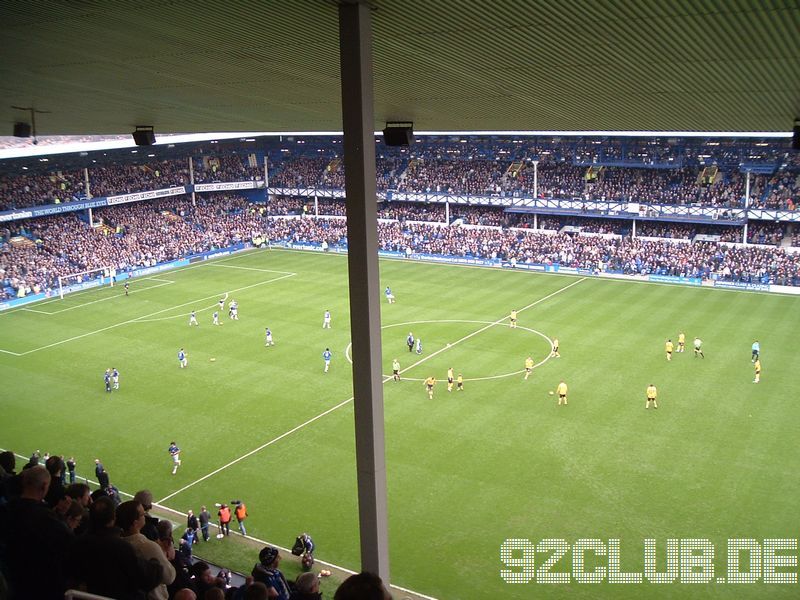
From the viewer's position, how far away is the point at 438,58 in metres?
9.69

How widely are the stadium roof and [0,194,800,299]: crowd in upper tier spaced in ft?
102

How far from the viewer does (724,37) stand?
7719 mm

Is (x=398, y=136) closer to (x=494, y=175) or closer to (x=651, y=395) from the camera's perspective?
(x=651, y=395)

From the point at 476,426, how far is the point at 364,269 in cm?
1590

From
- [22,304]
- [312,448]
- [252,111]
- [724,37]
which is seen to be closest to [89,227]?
[22,304]

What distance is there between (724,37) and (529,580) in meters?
11.8

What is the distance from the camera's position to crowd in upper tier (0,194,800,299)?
44.7m

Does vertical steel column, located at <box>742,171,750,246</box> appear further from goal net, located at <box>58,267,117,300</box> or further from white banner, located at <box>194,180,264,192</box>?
white banner, located at <box>194,180,264,192</box>

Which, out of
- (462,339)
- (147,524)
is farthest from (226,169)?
(147,524)

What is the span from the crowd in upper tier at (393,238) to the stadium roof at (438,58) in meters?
31.0

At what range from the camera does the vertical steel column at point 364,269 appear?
783 cm

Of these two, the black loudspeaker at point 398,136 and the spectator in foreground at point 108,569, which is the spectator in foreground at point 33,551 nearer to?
the spectator in foreground at point 108,569

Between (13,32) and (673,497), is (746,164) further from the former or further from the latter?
(13,32)

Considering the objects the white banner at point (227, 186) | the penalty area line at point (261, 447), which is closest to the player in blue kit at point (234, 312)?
the penalty area line at point (261, 447)
